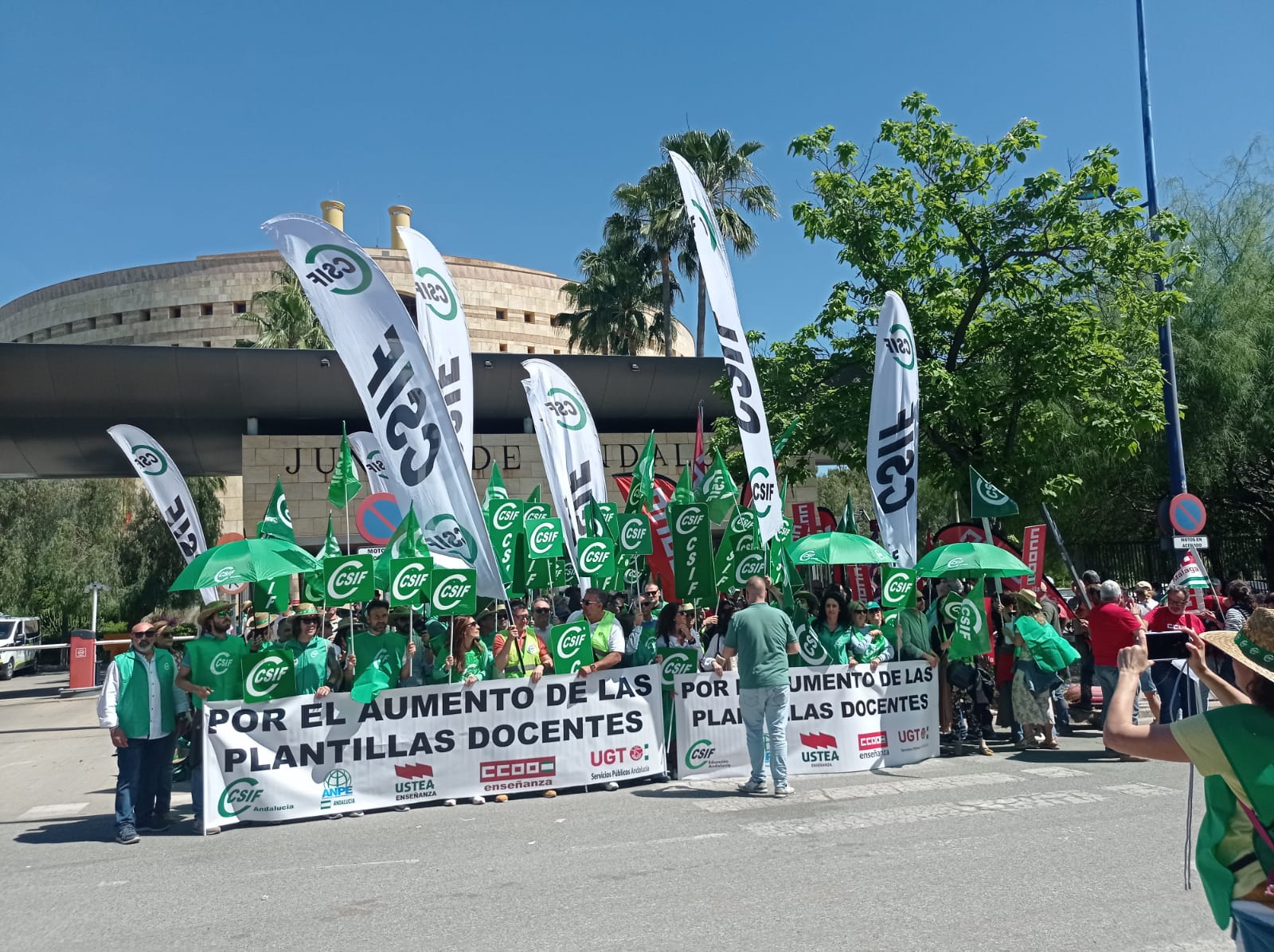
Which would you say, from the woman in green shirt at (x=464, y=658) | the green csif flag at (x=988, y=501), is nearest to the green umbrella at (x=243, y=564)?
the woman in green shirt at (x=464, y=658)

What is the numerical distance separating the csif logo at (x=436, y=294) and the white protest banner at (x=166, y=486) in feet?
15.6

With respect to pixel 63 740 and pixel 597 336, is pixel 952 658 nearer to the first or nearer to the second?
pixel 63 740

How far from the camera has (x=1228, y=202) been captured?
23375 mm

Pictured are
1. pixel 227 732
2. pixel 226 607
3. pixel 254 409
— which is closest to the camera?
pixel 227 732

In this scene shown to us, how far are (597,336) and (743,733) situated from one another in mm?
27340

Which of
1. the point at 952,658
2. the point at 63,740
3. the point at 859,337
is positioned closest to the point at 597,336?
the point at 859,337

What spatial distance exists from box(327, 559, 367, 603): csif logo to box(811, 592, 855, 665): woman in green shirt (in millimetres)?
4246

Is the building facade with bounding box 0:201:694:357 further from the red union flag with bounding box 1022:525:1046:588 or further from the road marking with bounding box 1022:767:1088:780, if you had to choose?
the road marking with bounding box 1022:767:1088:780

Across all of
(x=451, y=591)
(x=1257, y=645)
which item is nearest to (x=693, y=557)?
(x=451, y=591)

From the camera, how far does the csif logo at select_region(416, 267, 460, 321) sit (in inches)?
451

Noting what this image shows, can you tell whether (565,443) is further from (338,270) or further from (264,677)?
(264,677)

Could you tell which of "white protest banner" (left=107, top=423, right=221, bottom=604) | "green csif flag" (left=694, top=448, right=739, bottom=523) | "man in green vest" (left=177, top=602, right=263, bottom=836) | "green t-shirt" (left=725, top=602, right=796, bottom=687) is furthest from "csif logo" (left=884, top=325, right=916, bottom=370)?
"white protest banner" (left=107, top=423, right=221, bottom=604)

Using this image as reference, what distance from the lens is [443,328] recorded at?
1157cm

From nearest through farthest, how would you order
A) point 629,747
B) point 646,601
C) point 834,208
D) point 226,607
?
point 226,607
point 629,747
point 646,601
point 834,208
